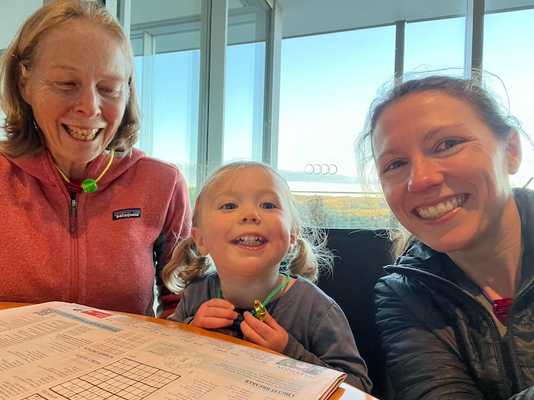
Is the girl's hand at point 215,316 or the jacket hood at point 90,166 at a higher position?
the jacket hood at point 90,166

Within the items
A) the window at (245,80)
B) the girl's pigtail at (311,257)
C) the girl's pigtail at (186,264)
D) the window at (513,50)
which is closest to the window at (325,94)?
the window at (245,80)

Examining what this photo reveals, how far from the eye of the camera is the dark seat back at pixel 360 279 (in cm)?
122

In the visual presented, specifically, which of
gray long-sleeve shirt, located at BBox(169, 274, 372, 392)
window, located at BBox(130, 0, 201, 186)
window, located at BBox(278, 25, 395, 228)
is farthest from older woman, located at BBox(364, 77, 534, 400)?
window, located at BBox(278, 25, 395, 228)

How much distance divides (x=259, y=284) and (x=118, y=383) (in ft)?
1.92

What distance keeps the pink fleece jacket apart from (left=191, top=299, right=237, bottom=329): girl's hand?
320mm

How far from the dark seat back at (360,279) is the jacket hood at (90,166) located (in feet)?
2.26

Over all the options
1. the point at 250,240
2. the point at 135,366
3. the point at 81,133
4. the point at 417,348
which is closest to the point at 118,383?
the point at 135,366

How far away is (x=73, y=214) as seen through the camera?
45.4 inches

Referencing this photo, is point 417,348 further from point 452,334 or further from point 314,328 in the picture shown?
point 314,328

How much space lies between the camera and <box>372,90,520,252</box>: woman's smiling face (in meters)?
0.88

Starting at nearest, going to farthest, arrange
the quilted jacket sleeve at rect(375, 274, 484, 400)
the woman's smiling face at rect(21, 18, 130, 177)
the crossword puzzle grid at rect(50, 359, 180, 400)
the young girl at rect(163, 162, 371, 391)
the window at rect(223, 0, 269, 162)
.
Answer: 1. the crossword puzzle grid at rect(50, 359, 180, 400)
2. the quilted jacket sleeve at rect(375, 274, 484, 400)
3. the young girl at rect(163, 162, 371, 391)
4. the woman's smiling face at rect(21, 18, 130, 177)
5. the window at rect(223, 0, 269, 162)

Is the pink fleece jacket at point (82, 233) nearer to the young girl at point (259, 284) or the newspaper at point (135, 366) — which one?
the young girl at point (259, 284)

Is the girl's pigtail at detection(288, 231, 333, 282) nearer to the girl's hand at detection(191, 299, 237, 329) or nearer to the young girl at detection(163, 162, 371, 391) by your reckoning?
the young girl at detection(163, 162, 371, 391)

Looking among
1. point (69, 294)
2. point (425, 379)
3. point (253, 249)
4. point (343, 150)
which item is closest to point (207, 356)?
point (253, 249)
